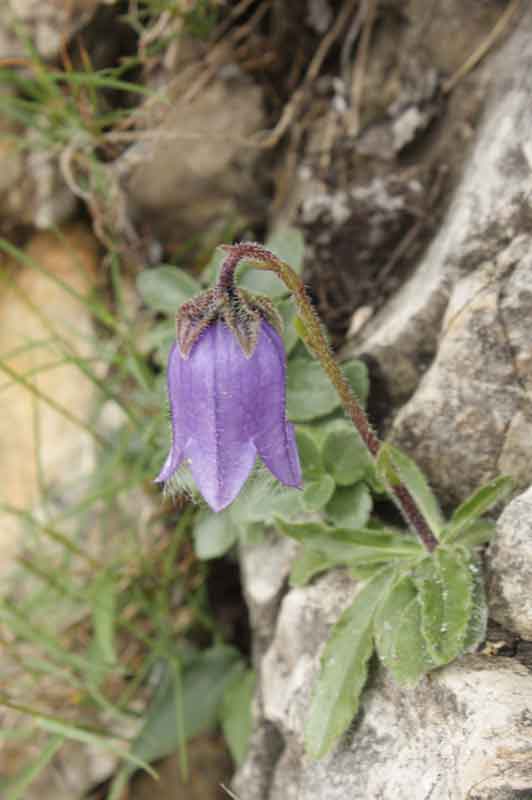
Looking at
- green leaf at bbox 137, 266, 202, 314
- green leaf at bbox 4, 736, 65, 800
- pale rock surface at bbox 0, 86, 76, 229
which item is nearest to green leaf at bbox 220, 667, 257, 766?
green leaf at bbox 4, 736, 65, 800

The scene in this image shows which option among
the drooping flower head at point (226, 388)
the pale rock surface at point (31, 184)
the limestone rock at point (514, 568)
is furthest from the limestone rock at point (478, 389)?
the pale rock surface at point (31, 184)

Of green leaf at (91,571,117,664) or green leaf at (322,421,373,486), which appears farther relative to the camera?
green leaf at (91,571,117,664)

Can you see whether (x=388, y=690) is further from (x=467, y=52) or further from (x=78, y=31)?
(x=78, y=31)

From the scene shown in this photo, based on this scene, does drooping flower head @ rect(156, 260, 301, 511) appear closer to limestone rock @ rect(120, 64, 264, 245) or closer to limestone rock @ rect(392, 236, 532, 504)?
limestone rock @ rect(392, 236, 532, 504)

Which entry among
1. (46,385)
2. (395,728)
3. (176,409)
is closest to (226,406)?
(176,409)

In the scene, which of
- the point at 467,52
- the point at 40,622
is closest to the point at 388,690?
the point at 40,622

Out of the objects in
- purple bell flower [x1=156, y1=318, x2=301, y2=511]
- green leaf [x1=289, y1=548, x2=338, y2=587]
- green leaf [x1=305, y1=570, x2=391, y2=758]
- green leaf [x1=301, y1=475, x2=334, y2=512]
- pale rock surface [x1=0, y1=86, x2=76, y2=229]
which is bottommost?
green leaf [x1=305, y1=570, x2=391, y2=758]
